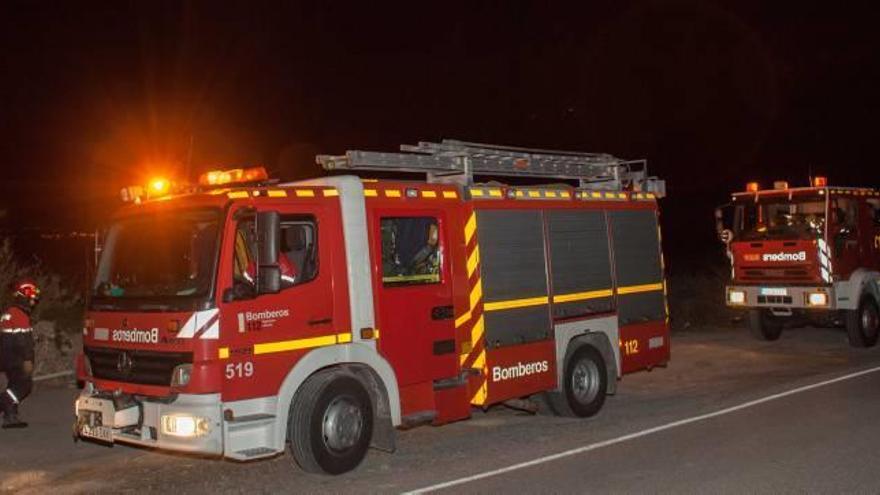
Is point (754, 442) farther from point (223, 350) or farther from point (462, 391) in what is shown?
point (223, 350)

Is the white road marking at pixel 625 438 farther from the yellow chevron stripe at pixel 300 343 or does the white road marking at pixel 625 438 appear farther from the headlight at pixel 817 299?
→ the headlight at pixel 817 299

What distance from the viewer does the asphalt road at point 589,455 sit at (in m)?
6.21

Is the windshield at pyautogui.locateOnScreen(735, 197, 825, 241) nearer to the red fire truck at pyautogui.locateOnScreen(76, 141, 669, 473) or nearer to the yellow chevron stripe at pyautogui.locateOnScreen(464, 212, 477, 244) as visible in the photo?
the red fire truck at pyautogui.locateOnScreen(76, 141, 669, 473)

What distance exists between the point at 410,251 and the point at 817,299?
9.43 m

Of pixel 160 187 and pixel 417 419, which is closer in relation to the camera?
pixel 160 187

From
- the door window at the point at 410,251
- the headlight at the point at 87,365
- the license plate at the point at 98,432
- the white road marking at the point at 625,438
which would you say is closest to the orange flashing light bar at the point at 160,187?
the headlight at the point at 87,365

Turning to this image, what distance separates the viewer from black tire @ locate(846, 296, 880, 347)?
1405 cm

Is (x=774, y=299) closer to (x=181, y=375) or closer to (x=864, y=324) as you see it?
(x=864, y=324)

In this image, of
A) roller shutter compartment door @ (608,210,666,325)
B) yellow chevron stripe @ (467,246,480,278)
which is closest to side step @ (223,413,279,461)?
yellow chevron stripe @ (467,246,480,278)

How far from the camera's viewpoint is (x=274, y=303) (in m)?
6.21

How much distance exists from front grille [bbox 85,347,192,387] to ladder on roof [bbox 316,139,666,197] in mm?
2253

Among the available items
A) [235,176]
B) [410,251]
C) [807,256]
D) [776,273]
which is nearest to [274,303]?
[235,176]

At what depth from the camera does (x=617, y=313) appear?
9.25 meters

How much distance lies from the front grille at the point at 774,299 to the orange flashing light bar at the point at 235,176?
35.3 ft
